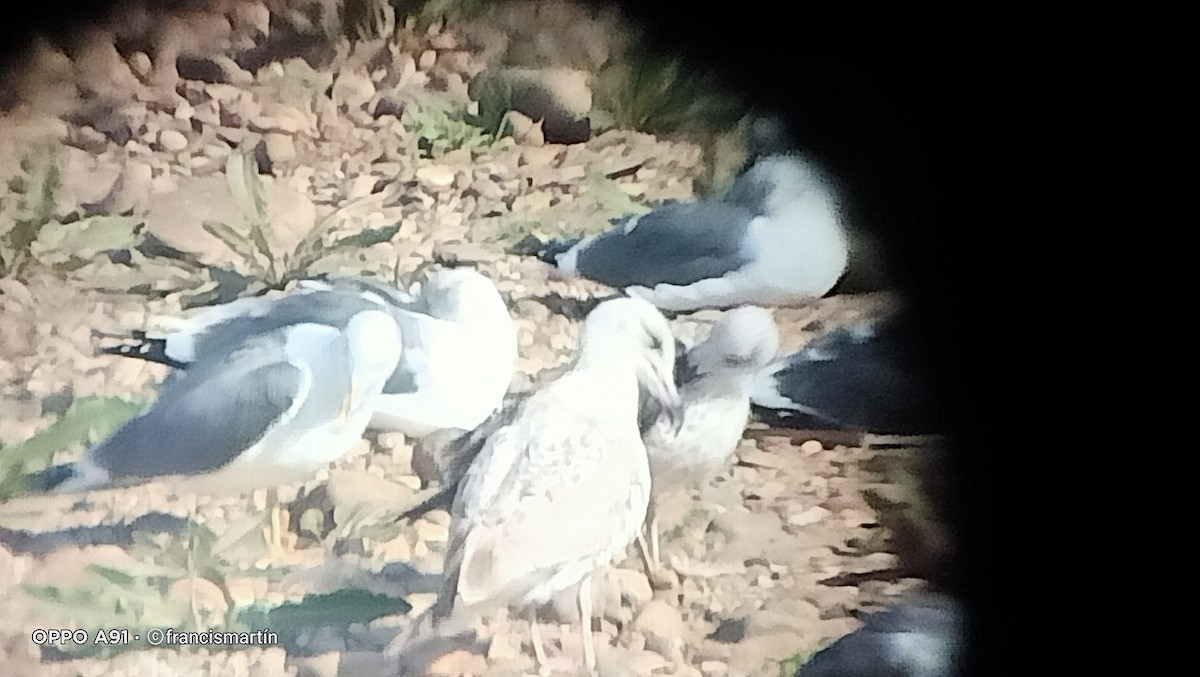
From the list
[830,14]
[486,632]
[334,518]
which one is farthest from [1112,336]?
[334,518]

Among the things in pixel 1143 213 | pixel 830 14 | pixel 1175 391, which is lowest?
pixel 1175 391

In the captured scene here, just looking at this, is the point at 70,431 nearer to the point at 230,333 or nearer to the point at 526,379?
the point at 230,333

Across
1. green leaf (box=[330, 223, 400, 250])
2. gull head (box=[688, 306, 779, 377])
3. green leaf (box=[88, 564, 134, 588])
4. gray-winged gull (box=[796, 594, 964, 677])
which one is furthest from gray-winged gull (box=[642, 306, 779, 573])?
green leaf (box=[88, 564, 134, 588])

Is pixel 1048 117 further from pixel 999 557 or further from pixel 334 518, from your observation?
pixel 334 518

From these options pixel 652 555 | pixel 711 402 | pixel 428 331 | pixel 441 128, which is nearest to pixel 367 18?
pixel 441 128

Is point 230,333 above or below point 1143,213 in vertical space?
below

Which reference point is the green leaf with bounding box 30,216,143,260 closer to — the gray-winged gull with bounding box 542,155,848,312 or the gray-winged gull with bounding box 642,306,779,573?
the gray-winged gull with bounding box 542,155,848,312
